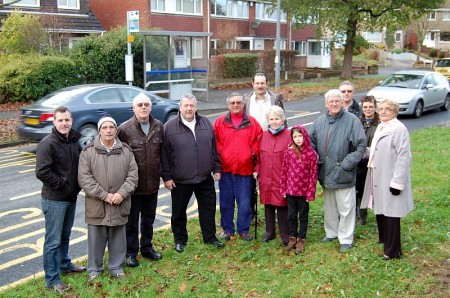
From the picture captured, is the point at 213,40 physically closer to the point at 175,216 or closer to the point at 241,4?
the point at 241,4

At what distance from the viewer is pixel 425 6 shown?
27.5 m

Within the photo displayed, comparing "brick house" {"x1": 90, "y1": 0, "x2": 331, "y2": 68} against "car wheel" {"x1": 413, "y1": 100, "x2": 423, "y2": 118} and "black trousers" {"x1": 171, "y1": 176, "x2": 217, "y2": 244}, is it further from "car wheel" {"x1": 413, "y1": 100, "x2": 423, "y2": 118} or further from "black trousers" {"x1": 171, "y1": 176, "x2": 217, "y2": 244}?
"black trousers" {"x1": 171, "y1": 176, "x2": 217, "y2": 244}

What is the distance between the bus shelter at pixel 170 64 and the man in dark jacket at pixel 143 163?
13.9m

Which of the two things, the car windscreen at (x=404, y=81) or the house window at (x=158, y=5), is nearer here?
the car windscreen at (x=404, y=81)

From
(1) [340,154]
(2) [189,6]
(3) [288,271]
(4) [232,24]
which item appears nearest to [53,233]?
(3) [288,271]

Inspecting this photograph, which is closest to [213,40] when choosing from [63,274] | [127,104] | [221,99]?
[221,99]

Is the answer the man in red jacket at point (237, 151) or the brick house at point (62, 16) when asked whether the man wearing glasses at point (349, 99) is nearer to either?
the man in red jacket at point (237, 151)

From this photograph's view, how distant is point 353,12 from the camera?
2656 cm

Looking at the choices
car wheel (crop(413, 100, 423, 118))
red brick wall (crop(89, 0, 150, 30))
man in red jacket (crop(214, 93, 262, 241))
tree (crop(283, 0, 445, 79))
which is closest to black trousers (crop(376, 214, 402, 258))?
man in red jacket (crop(214, 93, 262, 241))

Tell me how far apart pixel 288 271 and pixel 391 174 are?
4.86 ft

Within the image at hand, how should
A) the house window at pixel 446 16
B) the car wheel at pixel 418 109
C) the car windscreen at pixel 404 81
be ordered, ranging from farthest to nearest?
the house window at pixel 446 16 → the car windscreen at pixel 404 81 → the car wheel at pixel 418 109

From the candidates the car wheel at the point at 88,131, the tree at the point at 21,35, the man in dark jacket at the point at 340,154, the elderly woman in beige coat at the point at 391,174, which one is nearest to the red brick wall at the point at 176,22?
the tree at the point at 21,35

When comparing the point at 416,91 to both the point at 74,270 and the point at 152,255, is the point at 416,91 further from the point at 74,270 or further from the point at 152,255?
the point at 74,270

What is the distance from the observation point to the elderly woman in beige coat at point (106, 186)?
4863 mm
